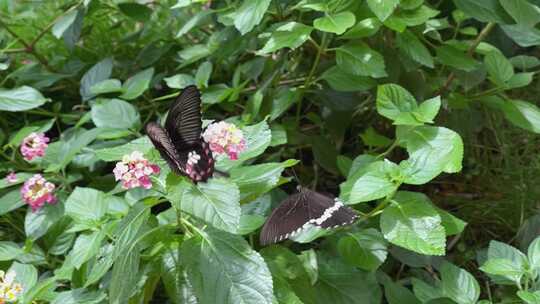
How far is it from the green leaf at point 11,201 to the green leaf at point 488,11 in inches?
41.0

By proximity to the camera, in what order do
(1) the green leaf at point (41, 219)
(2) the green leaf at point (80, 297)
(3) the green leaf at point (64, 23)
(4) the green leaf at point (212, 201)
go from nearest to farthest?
(4) the green leaf at point (212, 201), (2) the green leaf at point (80, 297), (1) the green leaf at point (41, 219), (3) the green leaf at point (64, 23)

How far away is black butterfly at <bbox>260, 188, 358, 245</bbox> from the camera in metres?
0.96

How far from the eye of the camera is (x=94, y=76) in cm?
175

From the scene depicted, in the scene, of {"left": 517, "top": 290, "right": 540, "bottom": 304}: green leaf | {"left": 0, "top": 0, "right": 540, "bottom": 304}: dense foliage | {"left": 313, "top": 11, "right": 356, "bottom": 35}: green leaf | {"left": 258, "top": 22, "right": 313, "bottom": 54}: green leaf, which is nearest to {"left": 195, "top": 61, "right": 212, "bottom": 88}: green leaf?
{"left": 0, "top": 0, "right": 540, "bottom": 304}: dense foliage

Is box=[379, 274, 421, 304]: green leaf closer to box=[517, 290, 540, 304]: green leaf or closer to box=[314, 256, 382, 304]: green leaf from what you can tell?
box=[314, 256, 382, 304]: green leaf

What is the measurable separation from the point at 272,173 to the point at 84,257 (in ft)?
1.11

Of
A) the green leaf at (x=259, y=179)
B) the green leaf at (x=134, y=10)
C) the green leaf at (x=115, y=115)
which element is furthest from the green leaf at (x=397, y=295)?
the green leaf at (x=134, y=10)

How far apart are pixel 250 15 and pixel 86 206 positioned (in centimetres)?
47

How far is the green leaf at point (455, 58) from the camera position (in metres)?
1.42

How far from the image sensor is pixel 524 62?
1587mm

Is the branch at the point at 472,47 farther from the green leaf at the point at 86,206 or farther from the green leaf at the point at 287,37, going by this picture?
the green leaf at the point at 86,206

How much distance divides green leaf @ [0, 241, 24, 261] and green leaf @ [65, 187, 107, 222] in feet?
0.64

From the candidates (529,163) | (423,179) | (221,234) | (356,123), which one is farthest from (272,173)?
(529,163)

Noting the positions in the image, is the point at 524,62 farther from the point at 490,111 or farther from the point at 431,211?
the point at 431,211
